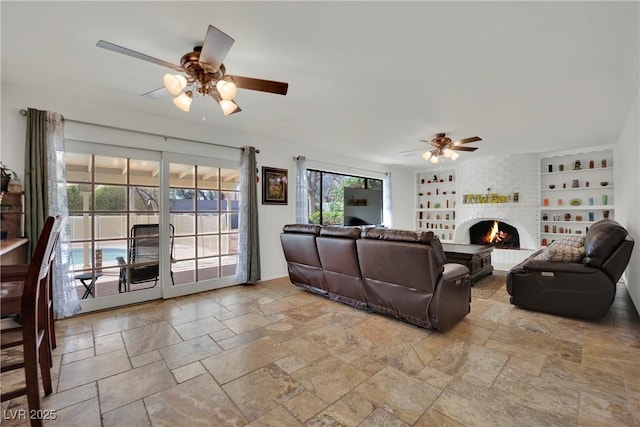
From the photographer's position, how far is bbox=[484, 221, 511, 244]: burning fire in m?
6.57

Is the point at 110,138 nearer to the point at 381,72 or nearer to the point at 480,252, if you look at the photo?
the point at 381,72

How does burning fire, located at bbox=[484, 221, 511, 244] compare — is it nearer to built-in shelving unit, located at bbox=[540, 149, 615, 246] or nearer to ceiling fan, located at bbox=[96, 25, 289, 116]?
built-in shelving unit, located at bbox=[540, 149, 615, 246]

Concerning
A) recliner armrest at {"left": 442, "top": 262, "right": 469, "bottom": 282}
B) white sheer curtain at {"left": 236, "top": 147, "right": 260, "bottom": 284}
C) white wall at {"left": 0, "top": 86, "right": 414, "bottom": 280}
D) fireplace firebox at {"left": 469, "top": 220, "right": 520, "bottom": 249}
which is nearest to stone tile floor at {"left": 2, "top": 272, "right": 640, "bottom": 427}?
recliner armrest at {"left": 442, "top": 262, "right": 469, "bottom": 282}

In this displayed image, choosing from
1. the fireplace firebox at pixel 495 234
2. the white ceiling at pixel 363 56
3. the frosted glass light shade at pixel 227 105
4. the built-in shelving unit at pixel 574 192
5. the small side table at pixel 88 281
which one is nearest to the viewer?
the white ceiling at pixel 363 56

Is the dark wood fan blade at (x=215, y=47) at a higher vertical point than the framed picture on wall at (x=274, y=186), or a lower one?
higher

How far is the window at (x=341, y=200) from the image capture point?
6.02 metres

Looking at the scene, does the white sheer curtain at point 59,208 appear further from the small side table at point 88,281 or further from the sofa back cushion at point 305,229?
the sofa back cushion at point 305,229

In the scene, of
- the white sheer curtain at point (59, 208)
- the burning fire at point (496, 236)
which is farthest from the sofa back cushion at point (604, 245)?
the white sheer curtain at point (59, 208)

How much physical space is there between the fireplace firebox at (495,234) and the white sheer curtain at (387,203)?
2.02 m

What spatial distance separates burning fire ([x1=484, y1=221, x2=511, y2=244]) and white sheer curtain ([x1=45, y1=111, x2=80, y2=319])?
304 inches

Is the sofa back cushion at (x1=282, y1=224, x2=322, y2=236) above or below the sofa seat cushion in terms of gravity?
above

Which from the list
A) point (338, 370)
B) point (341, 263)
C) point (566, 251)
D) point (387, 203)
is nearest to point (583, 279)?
point (566, 251)

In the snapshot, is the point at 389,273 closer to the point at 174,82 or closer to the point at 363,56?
the point at 363,56

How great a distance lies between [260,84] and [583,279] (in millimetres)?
3636
